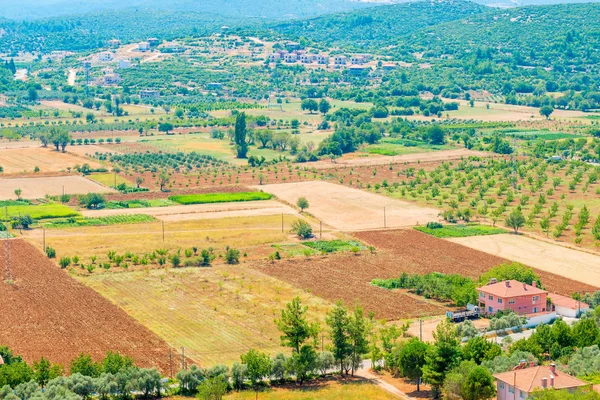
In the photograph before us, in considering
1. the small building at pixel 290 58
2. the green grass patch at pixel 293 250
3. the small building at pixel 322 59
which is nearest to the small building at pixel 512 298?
the green grass patch at pixel 293 250

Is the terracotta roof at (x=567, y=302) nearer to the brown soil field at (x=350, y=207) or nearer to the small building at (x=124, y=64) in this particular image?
the brown soil field at (x=350, y=207)

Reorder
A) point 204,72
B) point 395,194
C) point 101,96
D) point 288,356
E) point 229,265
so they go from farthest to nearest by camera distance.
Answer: point 204,72
point 101,96
point 395,194
point 229,265
point 288,356

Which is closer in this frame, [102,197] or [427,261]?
[427,261]

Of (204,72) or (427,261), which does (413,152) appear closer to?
(427,261)

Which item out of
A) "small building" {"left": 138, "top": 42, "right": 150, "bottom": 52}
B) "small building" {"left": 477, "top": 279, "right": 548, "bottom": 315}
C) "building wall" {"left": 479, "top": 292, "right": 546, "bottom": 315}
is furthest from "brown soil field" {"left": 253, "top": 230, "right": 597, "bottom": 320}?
"small building" {"left": 138, "top": 42, "right": 150, "bottom": 52}

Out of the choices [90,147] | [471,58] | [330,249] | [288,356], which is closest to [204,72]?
[471,58]

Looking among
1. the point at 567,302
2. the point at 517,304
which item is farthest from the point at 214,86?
the point at 517,304

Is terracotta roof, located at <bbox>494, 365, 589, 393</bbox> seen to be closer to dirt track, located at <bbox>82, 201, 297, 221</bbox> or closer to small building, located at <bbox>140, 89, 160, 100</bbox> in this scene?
dirt track, located at <bbox>82, 201, 297, 221</bbox>
